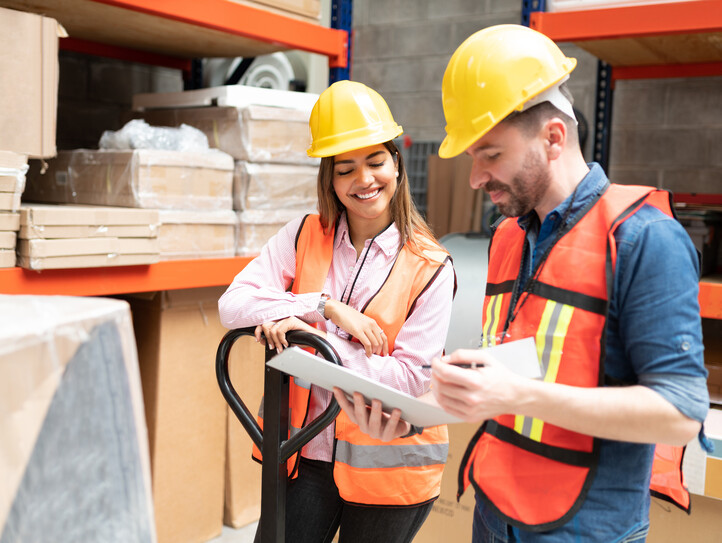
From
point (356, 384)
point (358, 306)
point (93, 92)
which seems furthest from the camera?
point (93, 92)

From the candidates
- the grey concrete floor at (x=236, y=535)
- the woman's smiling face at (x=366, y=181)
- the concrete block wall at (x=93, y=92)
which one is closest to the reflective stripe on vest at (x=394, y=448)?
the woman's smiling face at (x=366, y=181)

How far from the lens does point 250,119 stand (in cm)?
275

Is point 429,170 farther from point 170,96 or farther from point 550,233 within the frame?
point 550,233

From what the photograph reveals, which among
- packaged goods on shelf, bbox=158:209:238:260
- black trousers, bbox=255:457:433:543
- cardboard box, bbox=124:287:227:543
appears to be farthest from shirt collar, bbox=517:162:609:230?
cardboard box, bbox=124:287:227:543

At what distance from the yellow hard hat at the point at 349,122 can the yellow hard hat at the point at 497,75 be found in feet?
1.96

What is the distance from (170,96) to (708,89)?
8.72ft

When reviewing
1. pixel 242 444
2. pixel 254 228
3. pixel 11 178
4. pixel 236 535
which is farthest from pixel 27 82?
pixel 236 535

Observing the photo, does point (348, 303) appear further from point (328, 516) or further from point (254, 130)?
point (254, 130)

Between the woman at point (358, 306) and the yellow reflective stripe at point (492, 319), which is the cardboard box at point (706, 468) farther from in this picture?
the yellow reflective stripe at point (492, 319)

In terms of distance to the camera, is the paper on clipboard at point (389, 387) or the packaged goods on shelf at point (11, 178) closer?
the paper on clipboard at point (389, 387)

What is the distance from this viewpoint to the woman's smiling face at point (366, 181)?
1789mm

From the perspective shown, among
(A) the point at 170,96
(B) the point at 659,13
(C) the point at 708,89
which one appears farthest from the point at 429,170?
(B) the point at 659,13

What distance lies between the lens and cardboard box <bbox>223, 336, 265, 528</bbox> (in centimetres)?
306

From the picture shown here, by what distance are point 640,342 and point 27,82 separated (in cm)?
189
